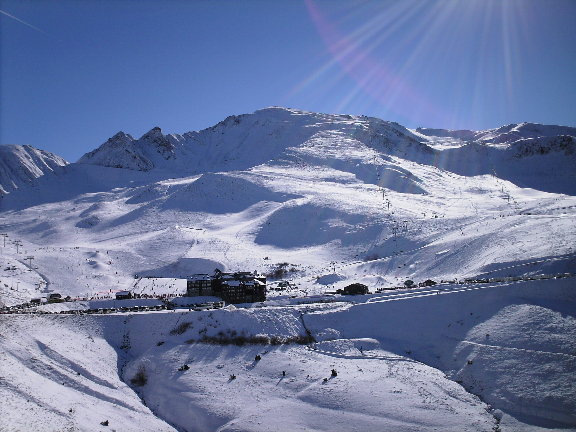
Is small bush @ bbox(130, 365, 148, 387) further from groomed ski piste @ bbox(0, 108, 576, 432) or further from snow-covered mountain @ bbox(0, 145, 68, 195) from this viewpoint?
snow-covered mountain @ bbox(0, 145, 68, 195)

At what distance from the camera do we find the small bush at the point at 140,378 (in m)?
31.0

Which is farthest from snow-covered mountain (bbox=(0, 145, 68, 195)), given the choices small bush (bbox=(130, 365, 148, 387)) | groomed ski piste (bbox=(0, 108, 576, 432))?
small bush (bbox=(130, 365, 148, 387))

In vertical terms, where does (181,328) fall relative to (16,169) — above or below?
below

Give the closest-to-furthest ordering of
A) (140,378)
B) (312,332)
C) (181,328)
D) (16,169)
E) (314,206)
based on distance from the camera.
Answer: (140,378), (312,332), (181,328), (314,206), (16,169)

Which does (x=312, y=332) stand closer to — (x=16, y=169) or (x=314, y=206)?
(x=314, y=206)

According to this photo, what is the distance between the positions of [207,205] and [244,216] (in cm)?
1575

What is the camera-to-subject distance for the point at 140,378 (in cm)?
3138

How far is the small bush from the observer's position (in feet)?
102

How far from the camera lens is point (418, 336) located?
111 ft

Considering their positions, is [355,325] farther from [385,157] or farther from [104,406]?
[385,157]

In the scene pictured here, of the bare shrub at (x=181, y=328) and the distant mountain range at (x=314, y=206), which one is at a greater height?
the distant mountain range at (x=314, y=206)

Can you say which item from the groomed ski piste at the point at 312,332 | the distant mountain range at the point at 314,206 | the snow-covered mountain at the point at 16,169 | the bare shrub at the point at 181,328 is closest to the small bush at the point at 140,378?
the groomed ski piste at the point at 312,332

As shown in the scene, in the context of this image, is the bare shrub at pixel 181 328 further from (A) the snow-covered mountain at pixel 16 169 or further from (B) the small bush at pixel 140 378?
(A) the snow-covered mountain at pixel 16 169

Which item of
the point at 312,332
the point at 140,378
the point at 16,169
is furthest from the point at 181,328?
the point at 16,169
